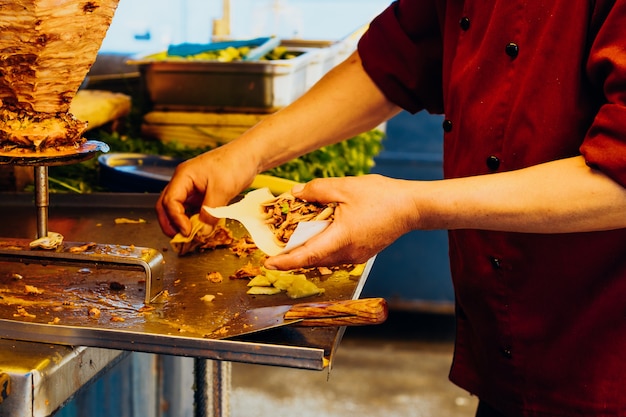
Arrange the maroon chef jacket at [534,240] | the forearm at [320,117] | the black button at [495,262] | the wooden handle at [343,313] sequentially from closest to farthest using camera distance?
the wooden handle at [343,313] → the maroon chef jacket at [534,240] → the black button at [495,262] → the forearm at [320,117]

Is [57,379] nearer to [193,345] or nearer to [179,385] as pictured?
[193,345]

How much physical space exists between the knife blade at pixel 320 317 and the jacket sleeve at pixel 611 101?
1.40 ft

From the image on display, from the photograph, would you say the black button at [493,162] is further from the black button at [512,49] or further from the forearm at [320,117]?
the forearm at [320,117]

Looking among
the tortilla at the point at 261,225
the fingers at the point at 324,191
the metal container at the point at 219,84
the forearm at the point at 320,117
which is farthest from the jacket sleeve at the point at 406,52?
the metal container at the point at 219,84

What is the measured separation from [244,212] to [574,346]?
71 cm

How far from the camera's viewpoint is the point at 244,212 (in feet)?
5.36

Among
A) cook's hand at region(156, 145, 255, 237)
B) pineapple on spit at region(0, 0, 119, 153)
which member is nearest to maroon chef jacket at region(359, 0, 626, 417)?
cook's hand at region(156, 145, 255, 237)

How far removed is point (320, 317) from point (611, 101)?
606 mm

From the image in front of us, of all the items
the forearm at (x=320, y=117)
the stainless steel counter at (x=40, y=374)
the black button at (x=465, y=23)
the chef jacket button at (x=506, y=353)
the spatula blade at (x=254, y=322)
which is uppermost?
the black button at (x=465, y=23)

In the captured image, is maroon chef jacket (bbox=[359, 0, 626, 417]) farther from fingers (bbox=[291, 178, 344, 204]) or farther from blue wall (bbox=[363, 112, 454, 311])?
blue wall (bbox=[363, 112, 454, 311])

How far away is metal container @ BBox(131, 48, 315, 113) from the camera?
10.6 feet

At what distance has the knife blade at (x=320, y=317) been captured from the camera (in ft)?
4.53

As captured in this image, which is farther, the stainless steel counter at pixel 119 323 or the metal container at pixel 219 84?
the metal container at pixel 219 84

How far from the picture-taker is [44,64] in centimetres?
148
